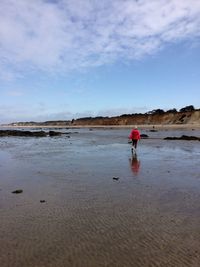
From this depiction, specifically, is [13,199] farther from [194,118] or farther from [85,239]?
[194,118]

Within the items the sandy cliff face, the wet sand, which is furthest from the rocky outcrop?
the wet sand

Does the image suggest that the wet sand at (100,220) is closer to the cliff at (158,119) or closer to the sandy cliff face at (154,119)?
the cliff at (158,119)

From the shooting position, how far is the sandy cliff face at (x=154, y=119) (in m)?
90.2

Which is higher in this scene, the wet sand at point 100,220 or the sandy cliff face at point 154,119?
the wet sand at point 100,220

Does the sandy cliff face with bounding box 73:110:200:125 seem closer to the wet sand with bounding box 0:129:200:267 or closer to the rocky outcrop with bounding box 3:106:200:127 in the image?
the rocky outcrop with bounding box 3:106:200:127

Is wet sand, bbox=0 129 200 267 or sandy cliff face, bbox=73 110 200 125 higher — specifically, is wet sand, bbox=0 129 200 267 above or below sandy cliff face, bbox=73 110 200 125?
above

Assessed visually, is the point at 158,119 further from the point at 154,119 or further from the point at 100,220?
the point at 100,220

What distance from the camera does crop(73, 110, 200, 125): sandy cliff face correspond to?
90.2 m

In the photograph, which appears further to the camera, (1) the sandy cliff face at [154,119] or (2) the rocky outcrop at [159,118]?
(2) the rocky outcrop at [159,118]

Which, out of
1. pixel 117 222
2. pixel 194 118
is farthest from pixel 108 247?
pixel 194 118

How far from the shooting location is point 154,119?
357ft

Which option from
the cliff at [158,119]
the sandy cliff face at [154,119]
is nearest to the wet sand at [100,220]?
the cliff at [158,119]

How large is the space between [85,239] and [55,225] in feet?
3.15

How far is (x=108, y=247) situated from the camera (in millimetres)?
5504
